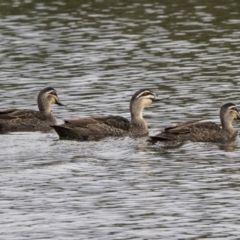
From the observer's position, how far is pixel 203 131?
23.6 metres

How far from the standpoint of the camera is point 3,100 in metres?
28.5

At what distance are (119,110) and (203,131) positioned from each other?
394cm

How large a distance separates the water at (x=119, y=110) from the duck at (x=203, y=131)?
0.22m

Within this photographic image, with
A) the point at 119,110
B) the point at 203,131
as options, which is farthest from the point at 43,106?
the point at 203,131

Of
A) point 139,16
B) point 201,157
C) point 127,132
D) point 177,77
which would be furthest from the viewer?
point 139,16

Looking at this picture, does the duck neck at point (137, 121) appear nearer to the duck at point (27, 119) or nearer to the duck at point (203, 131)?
the duck at point (203, 131)

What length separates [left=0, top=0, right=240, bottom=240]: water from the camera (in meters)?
17.4

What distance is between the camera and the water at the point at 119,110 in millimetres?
17406

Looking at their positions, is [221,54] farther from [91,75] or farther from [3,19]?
[3,19]

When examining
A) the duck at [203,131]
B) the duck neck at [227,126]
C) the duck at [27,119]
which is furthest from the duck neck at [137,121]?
the duck at [27,119]

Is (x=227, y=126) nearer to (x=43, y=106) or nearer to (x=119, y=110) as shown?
(x=119, y=110)

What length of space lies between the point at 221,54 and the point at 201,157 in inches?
465

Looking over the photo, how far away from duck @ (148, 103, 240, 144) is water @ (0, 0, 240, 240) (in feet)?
0.73

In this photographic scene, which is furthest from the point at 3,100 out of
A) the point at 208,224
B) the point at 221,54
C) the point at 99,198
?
the point at 208,224
